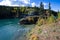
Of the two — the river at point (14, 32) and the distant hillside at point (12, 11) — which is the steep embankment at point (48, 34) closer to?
the river at point (14, 32)

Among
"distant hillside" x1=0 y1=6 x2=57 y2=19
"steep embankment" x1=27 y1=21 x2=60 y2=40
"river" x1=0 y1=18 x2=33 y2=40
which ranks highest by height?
"steep embankment" x1=27 y1=21 x2=60 y2=40

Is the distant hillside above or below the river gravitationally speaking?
below

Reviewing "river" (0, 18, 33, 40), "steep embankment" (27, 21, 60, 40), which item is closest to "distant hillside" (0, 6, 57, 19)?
"river" (0, 18, 33, 40)

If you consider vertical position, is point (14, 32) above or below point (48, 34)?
below

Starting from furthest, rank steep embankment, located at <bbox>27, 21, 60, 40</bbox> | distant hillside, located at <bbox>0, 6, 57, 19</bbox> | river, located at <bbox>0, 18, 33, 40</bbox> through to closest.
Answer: distant hillside, located at <bbox>0, 6, 57, 19</bbox>, river, located at <bbox>0, 18, 33, 40</bbox>, steep embankment, located at <bbox>27, 21, 60, 40</bbox>

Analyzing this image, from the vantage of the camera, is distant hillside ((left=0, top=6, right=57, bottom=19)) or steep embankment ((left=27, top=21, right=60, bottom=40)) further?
distant hillside ((left=0, top=6, right=57, bottom=19))

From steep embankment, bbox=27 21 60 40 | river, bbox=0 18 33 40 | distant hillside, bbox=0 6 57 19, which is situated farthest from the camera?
distant hillside, bbox=0 6 57 19

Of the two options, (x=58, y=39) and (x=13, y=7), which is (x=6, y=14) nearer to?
(x=13, y=7)

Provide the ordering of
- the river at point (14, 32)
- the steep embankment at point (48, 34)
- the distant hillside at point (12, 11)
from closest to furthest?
the steep embankment at point (48, 34), the river at point (14, 32), the distant hillside at point (12, 11)

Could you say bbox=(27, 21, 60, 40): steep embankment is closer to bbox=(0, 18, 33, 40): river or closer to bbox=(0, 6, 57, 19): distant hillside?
bbox=(0, 18, 33, 40): river

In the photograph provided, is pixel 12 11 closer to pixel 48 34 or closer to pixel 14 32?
pixel 14 32

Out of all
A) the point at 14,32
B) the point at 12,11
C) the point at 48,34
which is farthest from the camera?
the point at 12,11

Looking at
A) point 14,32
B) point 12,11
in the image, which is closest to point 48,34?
point 14,32

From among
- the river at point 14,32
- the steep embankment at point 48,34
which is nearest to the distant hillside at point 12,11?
the river at point 14,32
